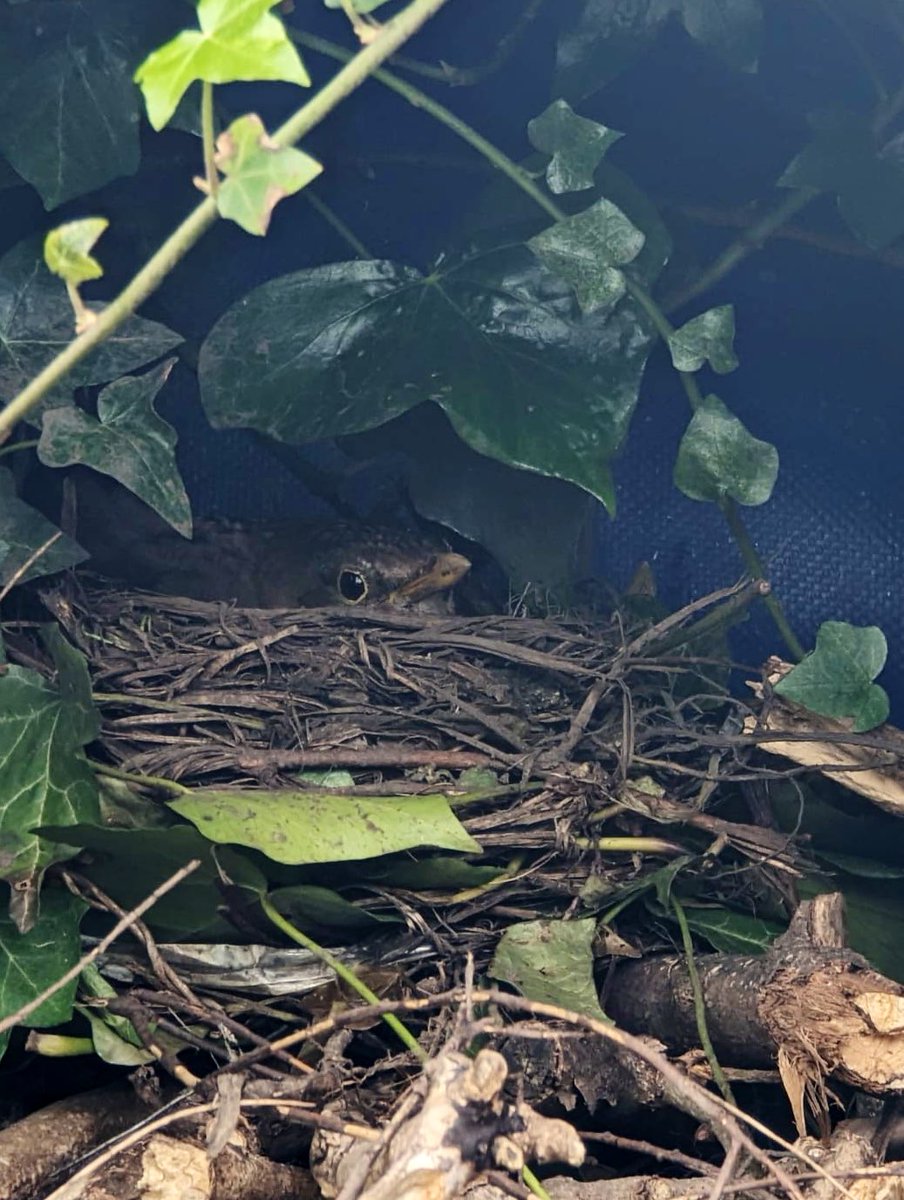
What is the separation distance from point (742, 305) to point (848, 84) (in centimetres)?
33

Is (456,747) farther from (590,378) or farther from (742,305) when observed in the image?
(742,305)

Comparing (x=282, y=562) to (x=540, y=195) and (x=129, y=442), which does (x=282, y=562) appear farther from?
(x=540, y=195)

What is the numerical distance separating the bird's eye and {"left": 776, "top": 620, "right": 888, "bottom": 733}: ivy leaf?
2.19 feet

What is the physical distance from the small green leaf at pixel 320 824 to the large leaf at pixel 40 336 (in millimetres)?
480

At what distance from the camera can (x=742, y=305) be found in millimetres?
1535

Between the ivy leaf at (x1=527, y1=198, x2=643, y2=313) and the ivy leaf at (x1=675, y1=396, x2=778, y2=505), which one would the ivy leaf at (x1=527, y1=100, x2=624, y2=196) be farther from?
the ivy leaf at (x1=675, y1=396, x2=778, y2=505)

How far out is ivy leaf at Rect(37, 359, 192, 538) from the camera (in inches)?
41.4

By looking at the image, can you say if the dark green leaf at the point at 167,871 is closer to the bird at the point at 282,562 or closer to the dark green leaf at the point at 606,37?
→ the bird at the point at 282,562

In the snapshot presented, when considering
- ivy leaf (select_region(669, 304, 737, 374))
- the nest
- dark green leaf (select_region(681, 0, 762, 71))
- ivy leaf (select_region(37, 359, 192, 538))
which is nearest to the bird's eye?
the nest

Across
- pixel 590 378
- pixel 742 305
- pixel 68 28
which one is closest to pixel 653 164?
pixel 742 305

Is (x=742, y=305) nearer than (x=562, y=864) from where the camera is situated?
No

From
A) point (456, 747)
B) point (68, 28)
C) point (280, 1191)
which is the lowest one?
point (280, 1191)

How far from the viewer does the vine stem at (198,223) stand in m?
0.58

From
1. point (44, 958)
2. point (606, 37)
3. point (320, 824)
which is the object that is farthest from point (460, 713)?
point (606, 37)
